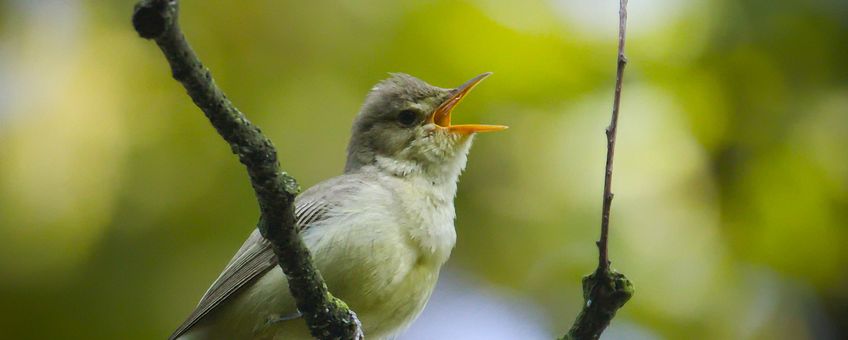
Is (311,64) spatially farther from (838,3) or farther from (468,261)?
(838,3)

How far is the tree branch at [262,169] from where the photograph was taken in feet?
9.14

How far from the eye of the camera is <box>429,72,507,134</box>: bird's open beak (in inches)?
225

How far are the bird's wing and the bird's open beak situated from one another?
762 millimetres

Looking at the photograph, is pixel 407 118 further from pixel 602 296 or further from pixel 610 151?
pixel 610 151

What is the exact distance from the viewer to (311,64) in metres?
6.56

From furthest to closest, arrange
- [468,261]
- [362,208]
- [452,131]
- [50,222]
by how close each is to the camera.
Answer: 1. [468,261]
2. [50,222]
3. [452,131]
4. [362,208]

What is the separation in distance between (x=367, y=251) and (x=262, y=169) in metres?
1.47

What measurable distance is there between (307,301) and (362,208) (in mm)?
1160

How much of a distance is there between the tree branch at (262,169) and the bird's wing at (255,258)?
0.98 metres

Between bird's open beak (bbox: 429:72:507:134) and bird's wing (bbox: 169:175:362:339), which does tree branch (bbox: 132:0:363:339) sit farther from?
bird's open beak (bbox: 429:72:507:134)

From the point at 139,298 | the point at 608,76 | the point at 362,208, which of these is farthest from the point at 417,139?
the point at 139,298

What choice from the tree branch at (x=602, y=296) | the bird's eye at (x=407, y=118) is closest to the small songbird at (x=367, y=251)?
the bird's eye at (x=407, y=118)

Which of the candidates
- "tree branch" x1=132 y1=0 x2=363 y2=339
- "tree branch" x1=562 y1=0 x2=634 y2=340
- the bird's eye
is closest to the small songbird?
the bird's eye

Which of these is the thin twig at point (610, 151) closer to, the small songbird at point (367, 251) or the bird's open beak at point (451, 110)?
the small songbird at point (367, 251)
